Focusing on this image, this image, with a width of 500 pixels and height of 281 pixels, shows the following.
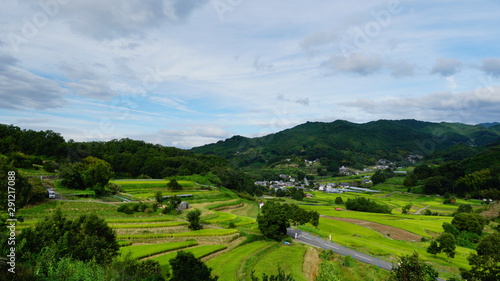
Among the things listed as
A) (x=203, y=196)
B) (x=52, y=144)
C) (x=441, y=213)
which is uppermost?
(x=52, y=144)

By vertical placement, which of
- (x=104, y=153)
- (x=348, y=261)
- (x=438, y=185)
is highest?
(x=104, y=153)

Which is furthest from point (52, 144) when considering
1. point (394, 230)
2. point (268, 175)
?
point (268, 175)

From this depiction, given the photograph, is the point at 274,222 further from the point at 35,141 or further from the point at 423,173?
the point at 423,173

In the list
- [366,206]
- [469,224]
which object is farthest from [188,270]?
[366,206]

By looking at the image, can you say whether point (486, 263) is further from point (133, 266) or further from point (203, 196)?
point (203, 196)

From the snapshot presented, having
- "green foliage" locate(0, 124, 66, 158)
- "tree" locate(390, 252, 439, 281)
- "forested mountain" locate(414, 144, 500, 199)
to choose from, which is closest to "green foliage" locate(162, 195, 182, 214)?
"tree" locate(390, 252, 439, 281)
